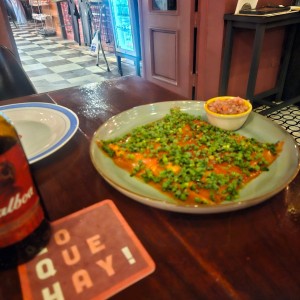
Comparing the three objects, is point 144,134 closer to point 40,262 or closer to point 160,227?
point 160,227

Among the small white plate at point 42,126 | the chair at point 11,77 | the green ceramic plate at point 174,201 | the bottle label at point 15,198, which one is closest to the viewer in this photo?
the bottle label at point 15,198

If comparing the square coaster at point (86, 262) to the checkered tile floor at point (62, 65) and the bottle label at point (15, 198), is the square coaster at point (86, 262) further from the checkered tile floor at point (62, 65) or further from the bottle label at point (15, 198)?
the checkered tile floor at point (62, 65)

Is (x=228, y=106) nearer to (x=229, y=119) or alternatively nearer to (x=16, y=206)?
(x=229, y=119)

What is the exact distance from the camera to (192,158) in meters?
0.66

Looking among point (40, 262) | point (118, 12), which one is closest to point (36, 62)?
point (118, 12)

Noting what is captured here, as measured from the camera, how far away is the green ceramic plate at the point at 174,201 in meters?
0.48

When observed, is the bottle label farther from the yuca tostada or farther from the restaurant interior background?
the restaurant interior background

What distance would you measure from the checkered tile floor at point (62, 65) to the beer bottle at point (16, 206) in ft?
11.2

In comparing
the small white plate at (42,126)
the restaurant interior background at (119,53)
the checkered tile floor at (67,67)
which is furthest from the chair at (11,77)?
the checkered tile floor at (67,67)

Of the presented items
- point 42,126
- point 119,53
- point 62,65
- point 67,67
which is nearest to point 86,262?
point 42,126

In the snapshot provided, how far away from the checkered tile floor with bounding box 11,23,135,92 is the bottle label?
136 inches

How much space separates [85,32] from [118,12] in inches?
90.9

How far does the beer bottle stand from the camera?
36 cm

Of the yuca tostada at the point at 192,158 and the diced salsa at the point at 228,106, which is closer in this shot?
the yuca tostada at the point at 192,158
